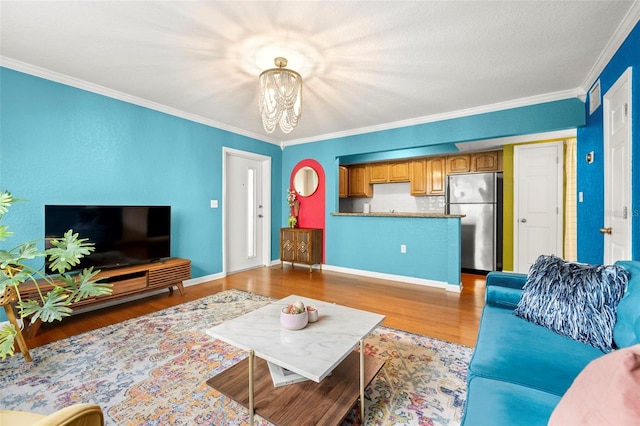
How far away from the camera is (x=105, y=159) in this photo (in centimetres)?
301

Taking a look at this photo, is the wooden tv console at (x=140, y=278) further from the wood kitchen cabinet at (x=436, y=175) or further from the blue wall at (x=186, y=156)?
the wood kitchen cabinet at (x=436, y=175)

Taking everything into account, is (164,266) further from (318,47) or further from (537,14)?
(537,14)

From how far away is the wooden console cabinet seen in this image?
15.2 feet

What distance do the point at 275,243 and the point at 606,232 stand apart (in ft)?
14.3

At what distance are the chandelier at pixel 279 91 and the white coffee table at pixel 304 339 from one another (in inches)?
67.0

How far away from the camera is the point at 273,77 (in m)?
2.33

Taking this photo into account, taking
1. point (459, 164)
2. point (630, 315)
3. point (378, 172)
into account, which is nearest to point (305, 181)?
point (378, 172)

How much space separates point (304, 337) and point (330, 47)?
81.5 inches

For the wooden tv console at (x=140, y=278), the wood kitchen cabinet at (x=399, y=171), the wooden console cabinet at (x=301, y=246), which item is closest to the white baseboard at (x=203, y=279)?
the wooden tv console at (x=140, y=278)

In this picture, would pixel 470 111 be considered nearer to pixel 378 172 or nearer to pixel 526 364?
pixel 378 172

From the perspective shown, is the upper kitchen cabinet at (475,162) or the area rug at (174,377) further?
the upper kitchen cabinet at (475,162)

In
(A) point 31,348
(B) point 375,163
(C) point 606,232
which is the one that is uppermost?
(B) point 375,163

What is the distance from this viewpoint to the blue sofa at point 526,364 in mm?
907

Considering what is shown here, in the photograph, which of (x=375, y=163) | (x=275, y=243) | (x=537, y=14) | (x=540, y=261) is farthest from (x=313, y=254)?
(x=537, y=14)
